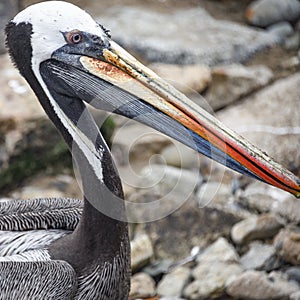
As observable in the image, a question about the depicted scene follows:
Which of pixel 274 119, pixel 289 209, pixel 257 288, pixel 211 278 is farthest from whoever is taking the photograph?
pixel 274 119

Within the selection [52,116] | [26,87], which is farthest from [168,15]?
[52,116]

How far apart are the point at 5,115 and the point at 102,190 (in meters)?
2.67

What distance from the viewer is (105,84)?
3.67 meters

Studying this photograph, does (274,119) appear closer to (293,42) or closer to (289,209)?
(289,209)

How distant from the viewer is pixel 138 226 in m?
5.77

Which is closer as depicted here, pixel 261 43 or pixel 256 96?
pixel 256 96

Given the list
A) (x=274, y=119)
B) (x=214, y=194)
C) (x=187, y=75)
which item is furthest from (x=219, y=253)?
(x=187, y=75)

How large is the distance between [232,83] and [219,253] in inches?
91.0

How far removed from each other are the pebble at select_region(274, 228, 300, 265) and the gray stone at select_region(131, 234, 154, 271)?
0.83 m

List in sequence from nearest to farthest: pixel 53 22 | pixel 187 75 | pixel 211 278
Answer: pixel 53 22
pixel 211 278
pixel 187 75

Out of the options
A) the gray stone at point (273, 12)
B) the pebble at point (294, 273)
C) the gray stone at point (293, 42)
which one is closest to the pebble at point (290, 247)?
the pebble at point (294, 273)

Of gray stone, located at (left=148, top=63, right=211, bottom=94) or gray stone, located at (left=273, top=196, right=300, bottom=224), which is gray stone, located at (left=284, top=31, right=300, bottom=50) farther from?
gray stone, located at (left=273, top=196, right=300, bottom=224)

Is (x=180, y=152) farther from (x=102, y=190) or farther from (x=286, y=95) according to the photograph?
(x=102, y=190)

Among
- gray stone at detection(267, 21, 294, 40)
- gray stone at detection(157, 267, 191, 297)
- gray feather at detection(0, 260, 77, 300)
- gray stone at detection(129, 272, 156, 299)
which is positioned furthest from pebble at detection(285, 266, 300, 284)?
gray stone at detection(267, 21, 294, 40)
